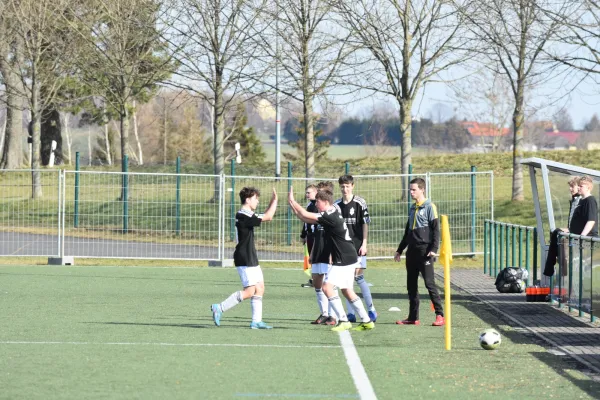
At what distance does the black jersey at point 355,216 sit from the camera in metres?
13.5

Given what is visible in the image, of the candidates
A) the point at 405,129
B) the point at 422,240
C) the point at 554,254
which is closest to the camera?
the point at 422,240

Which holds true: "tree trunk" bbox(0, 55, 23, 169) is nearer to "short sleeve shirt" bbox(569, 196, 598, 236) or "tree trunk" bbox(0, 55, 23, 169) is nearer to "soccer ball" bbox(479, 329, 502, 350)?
"short sleeve shirt" bbox(569, 196, 598, 236)

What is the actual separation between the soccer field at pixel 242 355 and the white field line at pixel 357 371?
2 centimetres

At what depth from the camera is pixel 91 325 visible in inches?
490

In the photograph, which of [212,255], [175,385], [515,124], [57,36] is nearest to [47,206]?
[212,255]

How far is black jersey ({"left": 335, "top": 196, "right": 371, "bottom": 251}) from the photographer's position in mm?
13461

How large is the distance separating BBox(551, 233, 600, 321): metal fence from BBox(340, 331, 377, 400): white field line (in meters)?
3.41

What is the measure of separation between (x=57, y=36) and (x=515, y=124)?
1477cm

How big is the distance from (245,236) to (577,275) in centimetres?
475

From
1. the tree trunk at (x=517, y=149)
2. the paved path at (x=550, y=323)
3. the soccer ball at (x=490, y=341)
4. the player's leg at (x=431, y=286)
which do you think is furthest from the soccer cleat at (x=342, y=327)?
the tree trunk at (x=517, y=149)

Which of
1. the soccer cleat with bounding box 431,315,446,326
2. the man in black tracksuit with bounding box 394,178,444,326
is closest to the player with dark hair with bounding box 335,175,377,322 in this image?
A: the man in black tracksuit with bounding box 394,178,444,326

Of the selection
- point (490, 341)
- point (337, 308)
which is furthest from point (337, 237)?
point (490, 341)

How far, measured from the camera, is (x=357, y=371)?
9.30 metres

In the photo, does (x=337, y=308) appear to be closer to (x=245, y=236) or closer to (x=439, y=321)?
(x=245, y=236)
